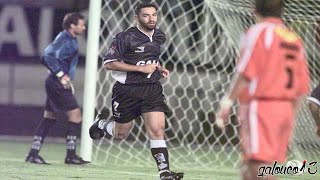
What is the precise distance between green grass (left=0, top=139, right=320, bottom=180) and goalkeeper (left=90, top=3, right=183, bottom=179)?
656 mm

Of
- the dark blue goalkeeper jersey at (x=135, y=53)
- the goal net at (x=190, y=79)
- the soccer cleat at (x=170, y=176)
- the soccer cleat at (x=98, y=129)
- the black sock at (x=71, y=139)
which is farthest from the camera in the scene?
the goal net at (x=190, y=79)

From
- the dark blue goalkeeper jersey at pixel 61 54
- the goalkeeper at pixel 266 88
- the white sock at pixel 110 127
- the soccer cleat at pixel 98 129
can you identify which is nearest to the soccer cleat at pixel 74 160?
the dark blue goalkeeper jersey at pixel 61 54

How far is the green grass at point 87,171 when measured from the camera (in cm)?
767

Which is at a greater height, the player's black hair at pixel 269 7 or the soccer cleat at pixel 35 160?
the player's black hair at pixel 269 7

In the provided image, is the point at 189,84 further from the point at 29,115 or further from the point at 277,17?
the point at 277,17

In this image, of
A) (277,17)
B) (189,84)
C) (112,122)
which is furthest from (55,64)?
(277,17)

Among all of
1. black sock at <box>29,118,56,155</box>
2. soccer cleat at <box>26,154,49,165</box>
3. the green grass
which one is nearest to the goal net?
the green grass

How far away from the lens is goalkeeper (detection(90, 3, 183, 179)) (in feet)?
23.4

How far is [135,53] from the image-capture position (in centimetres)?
730

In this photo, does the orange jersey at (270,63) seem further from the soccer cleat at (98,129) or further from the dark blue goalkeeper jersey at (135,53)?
the soccer cleat at (98,129)

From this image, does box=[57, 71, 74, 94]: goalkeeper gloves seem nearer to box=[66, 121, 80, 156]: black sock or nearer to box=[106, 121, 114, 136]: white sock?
box=[66, 121, 80, 156]: black sock

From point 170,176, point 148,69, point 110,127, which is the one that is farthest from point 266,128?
point 110,127

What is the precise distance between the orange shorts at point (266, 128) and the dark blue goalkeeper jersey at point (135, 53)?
8.24ft

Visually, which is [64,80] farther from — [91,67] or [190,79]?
[190,79]
